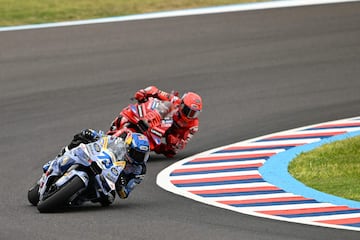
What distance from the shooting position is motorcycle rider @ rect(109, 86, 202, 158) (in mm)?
15508

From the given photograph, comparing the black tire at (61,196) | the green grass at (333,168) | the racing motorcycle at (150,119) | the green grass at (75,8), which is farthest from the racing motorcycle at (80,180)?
the green grass at (75,8)

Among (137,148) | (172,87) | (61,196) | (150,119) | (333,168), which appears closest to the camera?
(61,196)

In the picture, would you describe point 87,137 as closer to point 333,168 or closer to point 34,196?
point 34,196

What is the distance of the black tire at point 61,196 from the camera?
11836mm

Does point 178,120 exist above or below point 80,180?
below

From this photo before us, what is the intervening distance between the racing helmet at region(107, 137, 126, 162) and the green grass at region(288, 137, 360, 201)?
237 cm

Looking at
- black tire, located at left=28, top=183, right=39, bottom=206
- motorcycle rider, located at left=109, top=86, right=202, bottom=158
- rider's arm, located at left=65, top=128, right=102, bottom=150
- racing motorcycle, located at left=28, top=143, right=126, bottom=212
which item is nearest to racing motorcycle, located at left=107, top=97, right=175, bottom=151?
motorcycle rider, located at left=109, top=86, right=202, bottom=158

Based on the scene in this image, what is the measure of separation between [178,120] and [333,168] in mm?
2276

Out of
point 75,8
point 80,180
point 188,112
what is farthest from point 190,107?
point 75,8

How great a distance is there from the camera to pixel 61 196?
38.8 feet

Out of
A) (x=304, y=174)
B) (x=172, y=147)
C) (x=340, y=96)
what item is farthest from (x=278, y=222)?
(x=340, y=96)

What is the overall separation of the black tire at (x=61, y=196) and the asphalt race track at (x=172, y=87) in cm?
12

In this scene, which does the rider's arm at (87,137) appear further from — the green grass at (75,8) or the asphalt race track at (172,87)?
the green grass at (75,8)

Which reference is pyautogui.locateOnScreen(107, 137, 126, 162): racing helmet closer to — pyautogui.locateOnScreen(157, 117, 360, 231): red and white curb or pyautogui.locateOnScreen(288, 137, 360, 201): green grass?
pyautogui.locateOnScreen(157, 117, 360, 231): red and white curb
